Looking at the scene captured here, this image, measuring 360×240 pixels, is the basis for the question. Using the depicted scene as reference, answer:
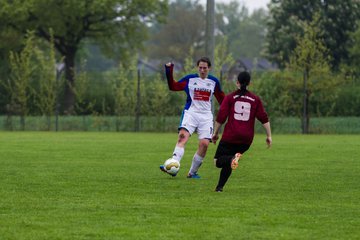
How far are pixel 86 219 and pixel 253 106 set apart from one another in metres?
3.86

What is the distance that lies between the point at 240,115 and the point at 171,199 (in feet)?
5.67

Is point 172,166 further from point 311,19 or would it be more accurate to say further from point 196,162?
point 311,19

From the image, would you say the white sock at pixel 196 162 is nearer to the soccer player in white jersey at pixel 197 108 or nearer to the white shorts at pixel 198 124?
the soccer player in white jersey at pixel 197 108

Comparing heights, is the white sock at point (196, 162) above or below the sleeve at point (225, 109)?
below

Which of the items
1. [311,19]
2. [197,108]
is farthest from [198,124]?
[311,19]

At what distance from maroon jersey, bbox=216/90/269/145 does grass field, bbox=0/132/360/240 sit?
0.71 m

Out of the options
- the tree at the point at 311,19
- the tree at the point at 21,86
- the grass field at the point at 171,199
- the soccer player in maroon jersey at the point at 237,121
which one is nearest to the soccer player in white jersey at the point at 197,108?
the grass field at the point at 171,199

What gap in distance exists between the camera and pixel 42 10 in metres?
57.9

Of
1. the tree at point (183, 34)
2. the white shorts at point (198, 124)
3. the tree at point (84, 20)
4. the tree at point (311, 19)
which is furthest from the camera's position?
the tree at point (183, 34)

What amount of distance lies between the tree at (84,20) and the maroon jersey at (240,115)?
4473 cm

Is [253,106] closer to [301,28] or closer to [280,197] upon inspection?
[280,197]

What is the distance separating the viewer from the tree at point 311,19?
196ft

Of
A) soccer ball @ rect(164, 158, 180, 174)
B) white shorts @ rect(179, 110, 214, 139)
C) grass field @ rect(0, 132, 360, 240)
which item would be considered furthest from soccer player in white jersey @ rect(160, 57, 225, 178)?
grass field @ rect(0, 132, 360, 240)

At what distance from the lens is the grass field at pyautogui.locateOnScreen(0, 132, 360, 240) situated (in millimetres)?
8570
